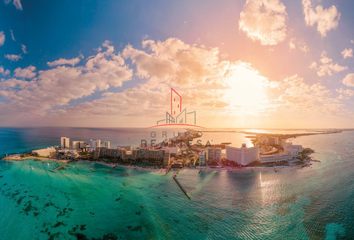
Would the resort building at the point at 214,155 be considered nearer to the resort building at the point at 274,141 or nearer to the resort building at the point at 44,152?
the resort building at the point at 274,141

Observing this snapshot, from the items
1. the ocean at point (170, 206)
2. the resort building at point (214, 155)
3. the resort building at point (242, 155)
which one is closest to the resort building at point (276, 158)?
the resort building at point (242, 155)

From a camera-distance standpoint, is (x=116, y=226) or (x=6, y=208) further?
(x=6, y=208)

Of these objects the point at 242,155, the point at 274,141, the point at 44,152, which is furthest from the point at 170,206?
the point at 274,141

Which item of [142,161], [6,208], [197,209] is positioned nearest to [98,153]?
[142,161]

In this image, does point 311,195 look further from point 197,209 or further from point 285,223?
point 197,209

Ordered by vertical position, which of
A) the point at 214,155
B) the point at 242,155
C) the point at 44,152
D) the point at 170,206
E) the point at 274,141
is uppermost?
the point at 274,141

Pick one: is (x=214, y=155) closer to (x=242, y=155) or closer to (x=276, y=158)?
(x=242, y=155)
